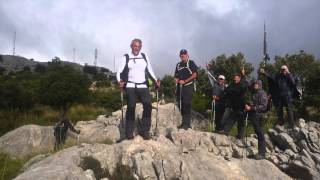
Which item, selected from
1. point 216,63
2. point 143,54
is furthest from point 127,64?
point 216,63

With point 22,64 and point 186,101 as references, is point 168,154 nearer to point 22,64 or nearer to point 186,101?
point 186,101

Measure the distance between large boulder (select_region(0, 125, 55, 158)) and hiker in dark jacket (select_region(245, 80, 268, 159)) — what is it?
6846 millimetres

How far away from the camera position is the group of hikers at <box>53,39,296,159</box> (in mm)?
12688

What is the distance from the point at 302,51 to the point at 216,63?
6484mm

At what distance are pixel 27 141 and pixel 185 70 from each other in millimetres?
6842

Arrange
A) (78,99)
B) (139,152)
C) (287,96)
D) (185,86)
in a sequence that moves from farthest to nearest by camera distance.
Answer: (78,99) → (287,96) → (185,86) → (139,152)

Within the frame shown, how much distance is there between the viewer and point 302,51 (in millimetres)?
26000

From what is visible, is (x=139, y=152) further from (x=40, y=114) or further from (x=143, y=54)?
(x=40, y=114)

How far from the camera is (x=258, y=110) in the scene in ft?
48.0

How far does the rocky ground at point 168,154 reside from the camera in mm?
11633

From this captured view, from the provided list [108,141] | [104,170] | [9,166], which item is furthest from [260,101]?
[9,166]

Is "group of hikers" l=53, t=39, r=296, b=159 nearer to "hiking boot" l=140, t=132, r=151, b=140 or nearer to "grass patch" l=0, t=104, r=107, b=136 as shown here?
"hiking boot" l=140, t=132, r=151, b=140

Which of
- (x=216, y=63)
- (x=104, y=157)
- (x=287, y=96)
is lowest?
(x=104, y=157)

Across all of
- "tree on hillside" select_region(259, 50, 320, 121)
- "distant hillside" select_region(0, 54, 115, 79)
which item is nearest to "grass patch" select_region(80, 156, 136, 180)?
"tree on hillside" select_region(259, 50, 320, 121)
